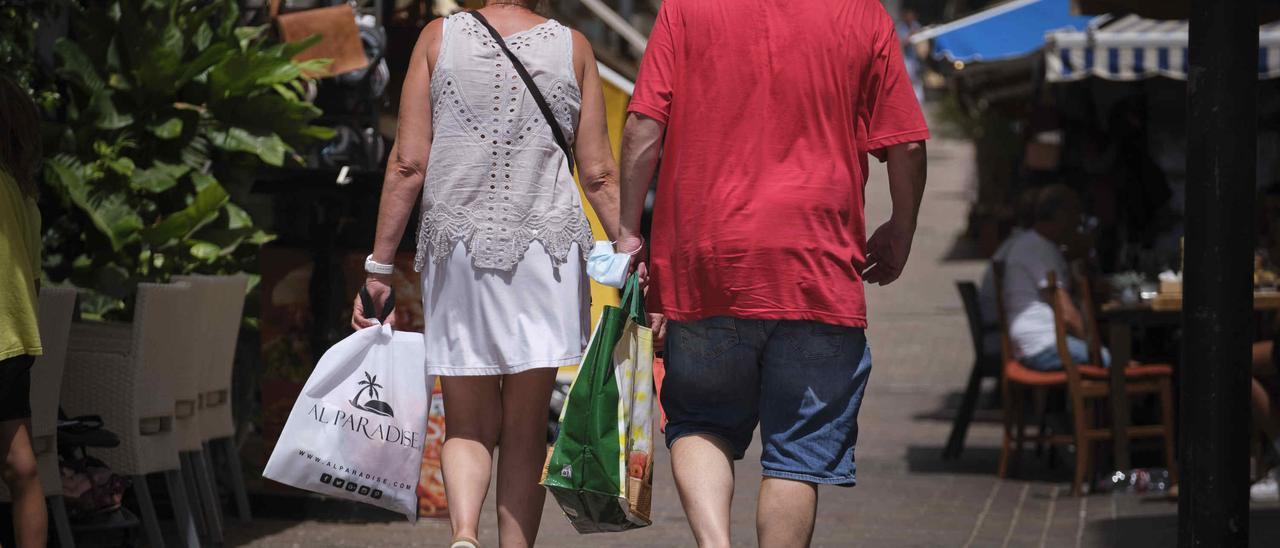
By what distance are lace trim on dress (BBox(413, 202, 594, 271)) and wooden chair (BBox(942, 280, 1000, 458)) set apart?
506cm

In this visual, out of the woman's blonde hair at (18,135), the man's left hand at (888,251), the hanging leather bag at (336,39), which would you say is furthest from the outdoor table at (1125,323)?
the woman's blonde hair at (18,135)

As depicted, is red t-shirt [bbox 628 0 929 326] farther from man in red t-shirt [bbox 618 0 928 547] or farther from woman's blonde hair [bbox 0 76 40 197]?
woman's blonde hair [bbox 0 76 40 197]

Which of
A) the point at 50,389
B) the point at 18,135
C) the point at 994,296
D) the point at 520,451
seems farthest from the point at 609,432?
the point at 994,296

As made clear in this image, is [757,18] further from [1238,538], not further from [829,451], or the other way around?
[1238,538]

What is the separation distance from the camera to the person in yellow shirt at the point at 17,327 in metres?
4.80

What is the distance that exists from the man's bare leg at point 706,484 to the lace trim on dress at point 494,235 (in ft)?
2.39

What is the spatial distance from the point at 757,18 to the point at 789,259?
22.6 inches

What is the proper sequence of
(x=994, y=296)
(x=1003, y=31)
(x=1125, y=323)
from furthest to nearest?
(x=1003, y=31)
(x=994, y=296)
(x=1125, y=323)

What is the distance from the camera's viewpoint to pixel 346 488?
16.0 feet

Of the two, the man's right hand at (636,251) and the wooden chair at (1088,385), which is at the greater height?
the man's right hand at (636,251)

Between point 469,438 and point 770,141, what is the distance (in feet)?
4.06

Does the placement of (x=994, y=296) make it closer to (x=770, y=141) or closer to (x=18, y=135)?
(x=770, y=141)

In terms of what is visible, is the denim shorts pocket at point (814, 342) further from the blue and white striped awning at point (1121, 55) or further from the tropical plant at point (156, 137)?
the blue and white striped awning at point (1121, 55)

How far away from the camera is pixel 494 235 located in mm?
4703
